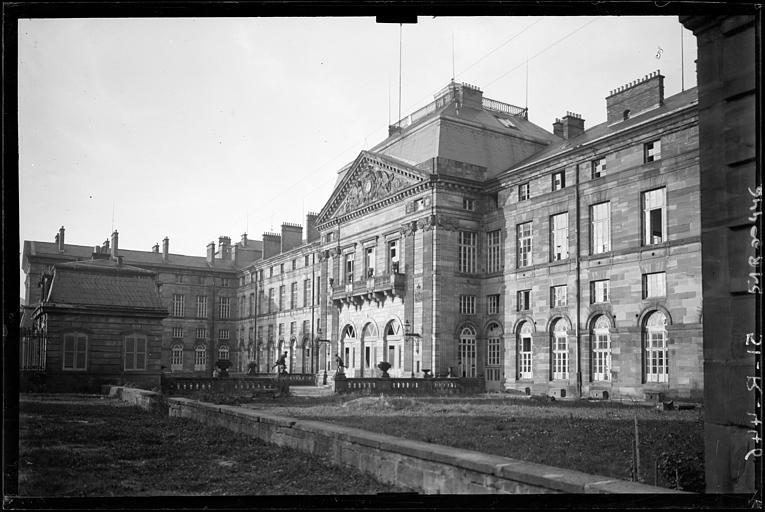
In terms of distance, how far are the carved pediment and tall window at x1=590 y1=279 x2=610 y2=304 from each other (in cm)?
1191

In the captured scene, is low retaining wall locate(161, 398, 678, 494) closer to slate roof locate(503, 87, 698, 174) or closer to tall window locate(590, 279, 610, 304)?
tall window locate(590, 279, 610, 304)

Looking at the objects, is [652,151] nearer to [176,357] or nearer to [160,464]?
[160,464]

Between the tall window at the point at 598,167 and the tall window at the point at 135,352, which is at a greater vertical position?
the tall window at the point at 598,167

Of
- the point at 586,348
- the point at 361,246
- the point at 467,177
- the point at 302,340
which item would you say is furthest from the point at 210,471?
the point at 302,340

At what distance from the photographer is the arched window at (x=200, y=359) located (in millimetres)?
50312

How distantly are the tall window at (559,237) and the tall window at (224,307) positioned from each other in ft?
107

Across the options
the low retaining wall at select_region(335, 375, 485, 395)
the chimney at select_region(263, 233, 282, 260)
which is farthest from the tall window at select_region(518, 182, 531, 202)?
the chimney at select_region(263, 233, 282, 260)

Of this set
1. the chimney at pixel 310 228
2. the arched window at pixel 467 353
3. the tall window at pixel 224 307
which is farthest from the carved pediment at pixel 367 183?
the tall window at pixel 224 307

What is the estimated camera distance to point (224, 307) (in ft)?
195

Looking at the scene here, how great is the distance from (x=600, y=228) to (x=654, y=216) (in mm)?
3051

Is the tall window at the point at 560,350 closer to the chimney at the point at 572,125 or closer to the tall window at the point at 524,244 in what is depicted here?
the tall window at the point at 524,244

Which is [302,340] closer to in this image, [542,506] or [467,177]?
[467,177]

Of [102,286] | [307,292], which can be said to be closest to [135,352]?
[102,286]

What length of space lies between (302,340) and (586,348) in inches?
1195
